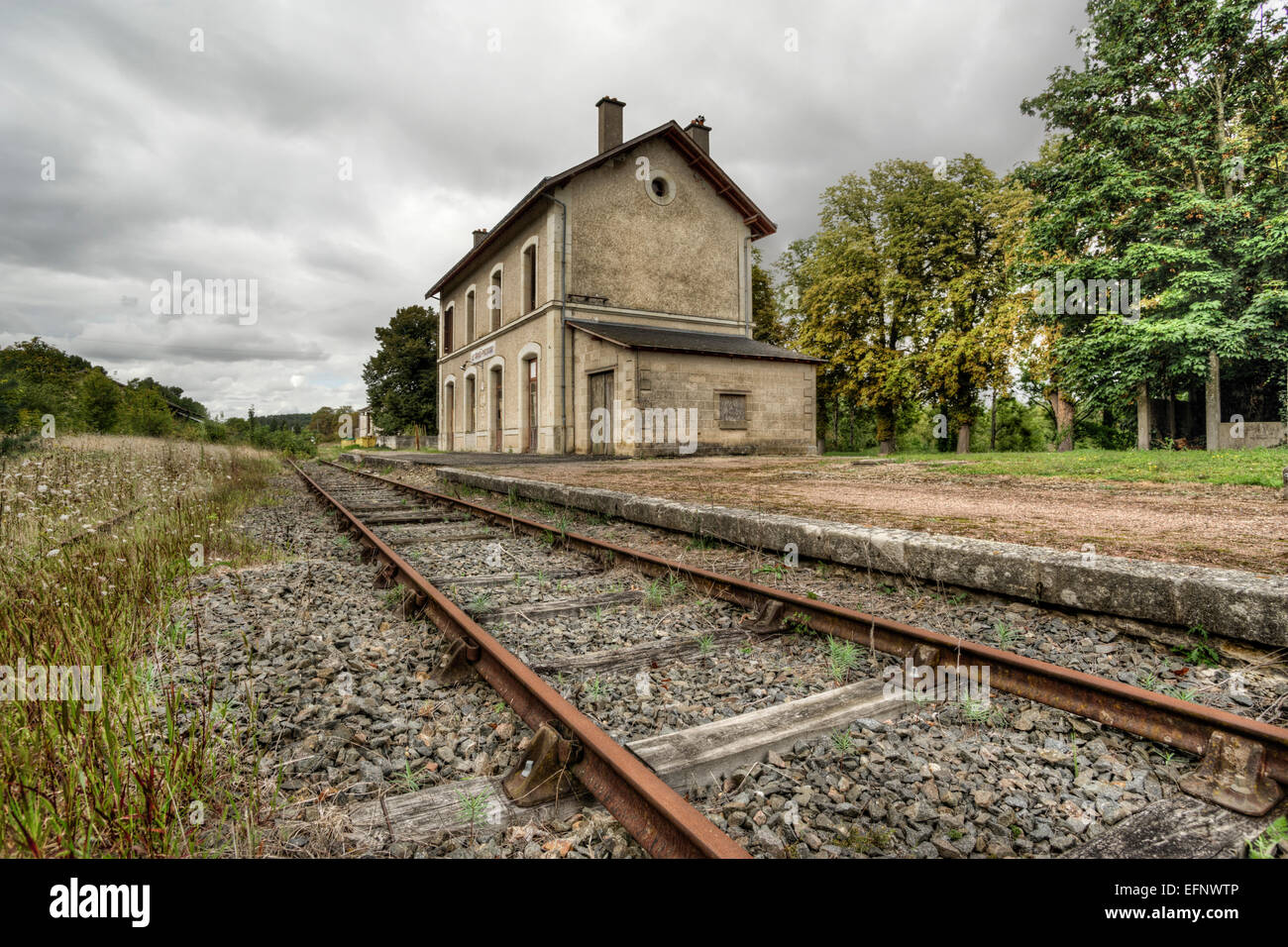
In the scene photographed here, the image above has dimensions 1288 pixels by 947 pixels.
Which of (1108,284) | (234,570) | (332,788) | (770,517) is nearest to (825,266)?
(1108,284)

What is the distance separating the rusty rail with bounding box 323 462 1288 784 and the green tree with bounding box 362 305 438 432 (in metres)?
42.8

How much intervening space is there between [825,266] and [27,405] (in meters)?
27.0

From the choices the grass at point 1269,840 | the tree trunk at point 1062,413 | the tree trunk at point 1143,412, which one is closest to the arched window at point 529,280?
the tree trunk at point 1143,412

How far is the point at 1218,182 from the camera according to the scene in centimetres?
1803

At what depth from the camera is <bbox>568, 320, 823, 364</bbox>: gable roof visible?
1695 centimetres

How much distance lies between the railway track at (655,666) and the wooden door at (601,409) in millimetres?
12821

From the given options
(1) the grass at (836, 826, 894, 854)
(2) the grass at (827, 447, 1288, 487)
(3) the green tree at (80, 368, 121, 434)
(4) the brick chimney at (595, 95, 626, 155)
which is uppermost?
(4) the brick chimney at (595, 95, 626, 155)

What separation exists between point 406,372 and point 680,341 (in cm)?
3052

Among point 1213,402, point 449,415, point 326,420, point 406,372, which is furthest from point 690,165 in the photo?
point 326,420

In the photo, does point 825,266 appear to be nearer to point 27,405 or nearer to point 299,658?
point 27,405

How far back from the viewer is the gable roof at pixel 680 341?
55.6ft

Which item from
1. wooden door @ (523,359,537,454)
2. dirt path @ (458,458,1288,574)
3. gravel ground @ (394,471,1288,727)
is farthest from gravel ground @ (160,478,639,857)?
wooden door @ (523,359,537,454)

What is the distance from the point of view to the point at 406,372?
141 ft

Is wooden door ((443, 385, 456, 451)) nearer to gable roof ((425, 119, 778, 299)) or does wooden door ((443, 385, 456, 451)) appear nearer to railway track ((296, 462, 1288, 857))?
A: gable roof ((425, 119, 778, 299))
